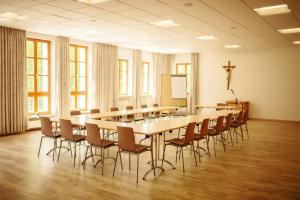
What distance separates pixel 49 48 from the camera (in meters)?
9.46

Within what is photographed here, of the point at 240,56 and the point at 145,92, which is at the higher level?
the point at 240,56

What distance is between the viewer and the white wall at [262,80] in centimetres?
1181

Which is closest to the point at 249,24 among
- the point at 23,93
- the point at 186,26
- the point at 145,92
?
the point at 186,26

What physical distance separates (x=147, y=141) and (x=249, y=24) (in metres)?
4.11

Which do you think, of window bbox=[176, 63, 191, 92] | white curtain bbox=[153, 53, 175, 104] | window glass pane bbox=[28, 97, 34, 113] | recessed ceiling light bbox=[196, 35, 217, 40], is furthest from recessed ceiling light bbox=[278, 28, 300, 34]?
window glass pane bbox=[28, 97, 34, 113]

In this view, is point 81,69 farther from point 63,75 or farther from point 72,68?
point 63,75

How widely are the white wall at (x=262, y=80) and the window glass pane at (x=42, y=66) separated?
7.86 metres

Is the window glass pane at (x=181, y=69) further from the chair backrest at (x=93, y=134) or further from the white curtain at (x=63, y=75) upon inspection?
the chair backrest at (x=93, y=134)

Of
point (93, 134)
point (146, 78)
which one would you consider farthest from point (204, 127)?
point (146, 78)

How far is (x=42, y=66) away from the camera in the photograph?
9336 mm

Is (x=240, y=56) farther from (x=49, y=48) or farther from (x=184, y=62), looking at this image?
(x=49, y=48)

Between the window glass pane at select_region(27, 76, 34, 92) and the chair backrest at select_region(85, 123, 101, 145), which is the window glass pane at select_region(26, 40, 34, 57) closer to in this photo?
the window glass pane at select_region(27, 76, 34, 92)

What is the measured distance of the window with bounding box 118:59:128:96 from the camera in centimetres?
1280

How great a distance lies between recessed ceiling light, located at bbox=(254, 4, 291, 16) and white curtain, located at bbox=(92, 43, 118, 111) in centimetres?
646
